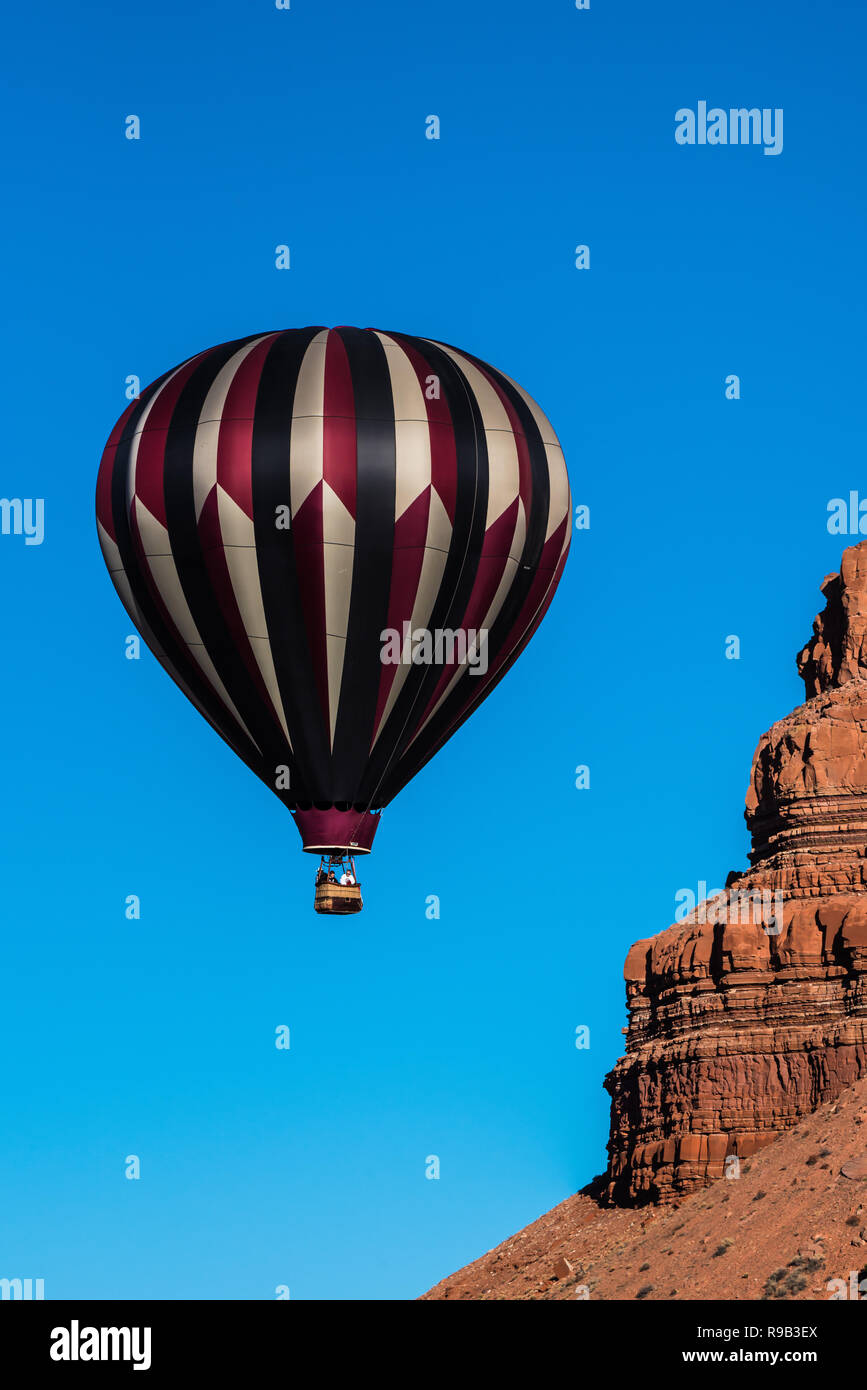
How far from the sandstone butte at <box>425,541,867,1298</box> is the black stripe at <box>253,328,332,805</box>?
61.3 meters

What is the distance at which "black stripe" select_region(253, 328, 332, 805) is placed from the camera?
6338cm

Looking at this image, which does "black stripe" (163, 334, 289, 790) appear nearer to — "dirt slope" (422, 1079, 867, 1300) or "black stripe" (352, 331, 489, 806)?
"black stripe" (352, 331, 489, 806)

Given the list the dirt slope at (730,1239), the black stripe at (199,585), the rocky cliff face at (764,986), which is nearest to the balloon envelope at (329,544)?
the black stripe at (199,585)

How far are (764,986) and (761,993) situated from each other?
34cm

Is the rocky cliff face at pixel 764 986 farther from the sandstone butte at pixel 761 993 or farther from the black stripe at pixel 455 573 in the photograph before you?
the black stripe at pixel 455 573

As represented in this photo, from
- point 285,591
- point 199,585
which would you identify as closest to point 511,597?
point 285,591

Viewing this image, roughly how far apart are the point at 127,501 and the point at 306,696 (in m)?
6.20

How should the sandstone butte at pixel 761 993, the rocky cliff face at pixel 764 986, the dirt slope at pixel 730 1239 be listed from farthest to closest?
the rocky cliff face at pixel 764 986, the sandstone butte at pixel 761 993, the dirt slope at pixel 730 1239

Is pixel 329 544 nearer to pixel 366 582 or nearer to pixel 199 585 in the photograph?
pixel 366 582

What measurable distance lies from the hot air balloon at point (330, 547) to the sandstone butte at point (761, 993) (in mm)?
60639

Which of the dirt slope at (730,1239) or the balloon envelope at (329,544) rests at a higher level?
the balloon envelope at (329,544)

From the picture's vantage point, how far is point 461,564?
64.7 meters

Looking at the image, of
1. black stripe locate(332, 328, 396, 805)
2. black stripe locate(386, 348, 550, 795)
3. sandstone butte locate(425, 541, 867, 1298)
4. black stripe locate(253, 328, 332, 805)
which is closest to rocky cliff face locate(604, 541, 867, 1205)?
sandstone butte locate(425, 541, 867, 1298)

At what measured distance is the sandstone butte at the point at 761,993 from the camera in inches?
4980
